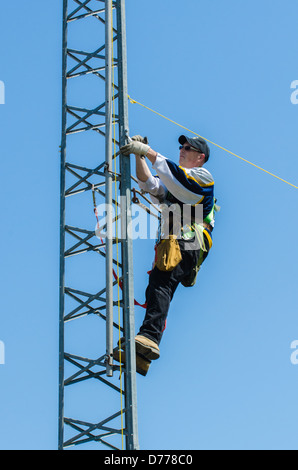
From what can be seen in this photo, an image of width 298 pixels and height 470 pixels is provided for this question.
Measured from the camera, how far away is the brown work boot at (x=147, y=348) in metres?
8.37

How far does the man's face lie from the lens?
9555 mm

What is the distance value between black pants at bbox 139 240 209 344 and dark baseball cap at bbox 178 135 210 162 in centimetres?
110

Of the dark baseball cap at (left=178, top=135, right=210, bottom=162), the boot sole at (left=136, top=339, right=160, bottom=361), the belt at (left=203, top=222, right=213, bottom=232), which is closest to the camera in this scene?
the boot sole at (left=136, top=339, right=160, bottom=361)

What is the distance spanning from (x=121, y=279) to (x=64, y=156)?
1.59 meters

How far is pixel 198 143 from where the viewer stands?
954 cm

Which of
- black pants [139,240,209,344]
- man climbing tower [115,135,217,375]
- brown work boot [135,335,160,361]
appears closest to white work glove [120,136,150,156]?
man climbing tower [115,135,217,375]

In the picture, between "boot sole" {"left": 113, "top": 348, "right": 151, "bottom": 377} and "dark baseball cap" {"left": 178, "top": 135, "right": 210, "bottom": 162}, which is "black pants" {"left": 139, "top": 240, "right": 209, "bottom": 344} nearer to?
"boot sole" {"left": 113, "top": 348, "right": 151, "bottom": 377}

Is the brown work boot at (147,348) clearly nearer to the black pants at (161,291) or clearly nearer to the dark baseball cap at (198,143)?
the black pants at (161,291)

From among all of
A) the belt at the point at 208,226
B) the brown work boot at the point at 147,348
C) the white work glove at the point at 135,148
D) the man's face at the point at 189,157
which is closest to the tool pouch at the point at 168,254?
the belt at the point at 208,226

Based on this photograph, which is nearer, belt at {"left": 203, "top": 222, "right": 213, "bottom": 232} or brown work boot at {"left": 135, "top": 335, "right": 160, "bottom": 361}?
brown work boot at {"left": 135, "top": 335, "right": 160, "bottom": 361}
